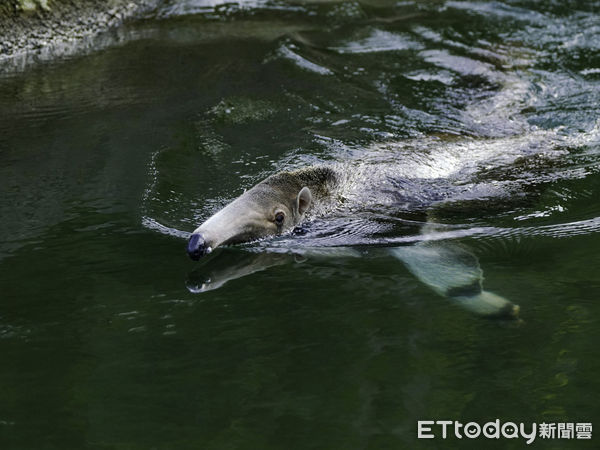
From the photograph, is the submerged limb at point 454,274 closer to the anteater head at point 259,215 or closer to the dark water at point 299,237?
the dark water at point 299,237

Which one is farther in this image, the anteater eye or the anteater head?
the anteater eye

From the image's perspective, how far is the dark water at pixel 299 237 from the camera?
3.79 meters

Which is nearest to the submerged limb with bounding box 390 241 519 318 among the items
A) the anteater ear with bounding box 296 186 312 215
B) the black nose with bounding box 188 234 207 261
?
the anteater ear with bounding box 296 186 312 215

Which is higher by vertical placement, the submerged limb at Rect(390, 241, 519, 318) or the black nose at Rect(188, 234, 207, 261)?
the black nose at Rect(188, 234, 207, 261)

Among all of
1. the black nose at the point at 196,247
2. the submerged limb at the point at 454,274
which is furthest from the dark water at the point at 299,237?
the black nose at the point at 196,247

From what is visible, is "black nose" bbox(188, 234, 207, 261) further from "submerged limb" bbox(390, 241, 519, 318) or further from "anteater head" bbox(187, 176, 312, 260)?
"submerged limb" bbox(390, 241, 519, 318)

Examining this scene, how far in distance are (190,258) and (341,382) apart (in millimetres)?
1712

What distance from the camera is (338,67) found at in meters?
10.2

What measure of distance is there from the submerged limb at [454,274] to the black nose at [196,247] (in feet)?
4.93

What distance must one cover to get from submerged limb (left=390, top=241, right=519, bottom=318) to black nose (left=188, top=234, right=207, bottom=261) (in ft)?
4.93

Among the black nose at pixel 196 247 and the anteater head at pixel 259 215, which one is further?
the anteater head at pixel 259 215

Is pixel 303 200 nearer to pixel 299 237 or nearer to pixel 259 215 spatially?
pixel 299 237

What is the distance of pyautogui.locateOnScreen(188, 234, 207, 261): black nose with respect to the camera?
504cm

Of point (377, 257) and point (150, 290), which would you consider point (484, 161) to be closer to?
point (377, 257)
